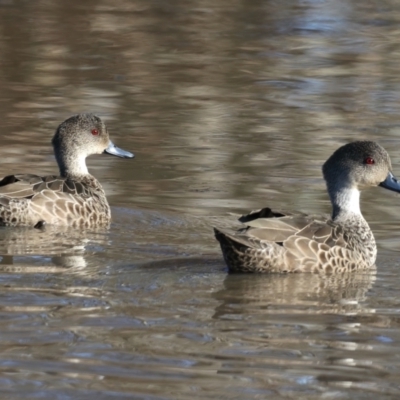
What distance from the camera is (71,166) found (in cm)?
1069

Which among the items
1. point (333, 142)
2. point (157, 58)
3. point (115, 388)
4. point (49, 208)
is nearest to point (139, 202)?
point (49, 208)

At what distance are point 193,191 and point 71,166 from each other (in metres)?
1.05

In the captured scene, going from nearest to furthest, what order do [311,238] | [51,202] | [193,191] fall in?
[311,238] → [51,202] → [193,191]

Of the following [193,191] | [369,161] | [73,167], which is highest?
[369,161]

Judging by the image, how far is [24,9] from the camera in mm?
21453

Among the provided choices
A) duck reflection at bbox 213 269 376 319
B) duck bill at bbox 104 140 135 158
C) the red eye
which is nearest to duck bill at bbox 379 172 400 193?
the red eye

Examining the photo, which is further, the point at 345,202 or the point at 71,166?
the point at 71,166

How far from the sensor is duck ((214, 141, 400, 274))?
8.09 m

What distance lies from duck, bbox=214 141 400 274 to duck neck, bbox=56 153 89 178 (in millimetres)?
2599

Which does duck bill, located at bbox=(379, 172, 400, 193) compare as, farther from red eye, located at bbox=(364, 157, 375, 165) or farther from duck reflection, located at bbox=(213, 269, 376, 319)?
duck reflection, located at bbox=(213, 269, 376, 319)

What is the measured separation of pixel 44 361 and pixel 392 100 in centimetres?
969

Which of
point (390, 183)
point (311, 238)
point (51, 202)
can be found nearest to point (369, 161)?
point (390, 183)

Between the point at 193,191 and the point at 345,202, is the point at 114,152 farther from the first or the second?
the point at 345,202

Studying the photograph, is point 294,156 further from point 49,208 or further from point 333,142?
point 49,208
